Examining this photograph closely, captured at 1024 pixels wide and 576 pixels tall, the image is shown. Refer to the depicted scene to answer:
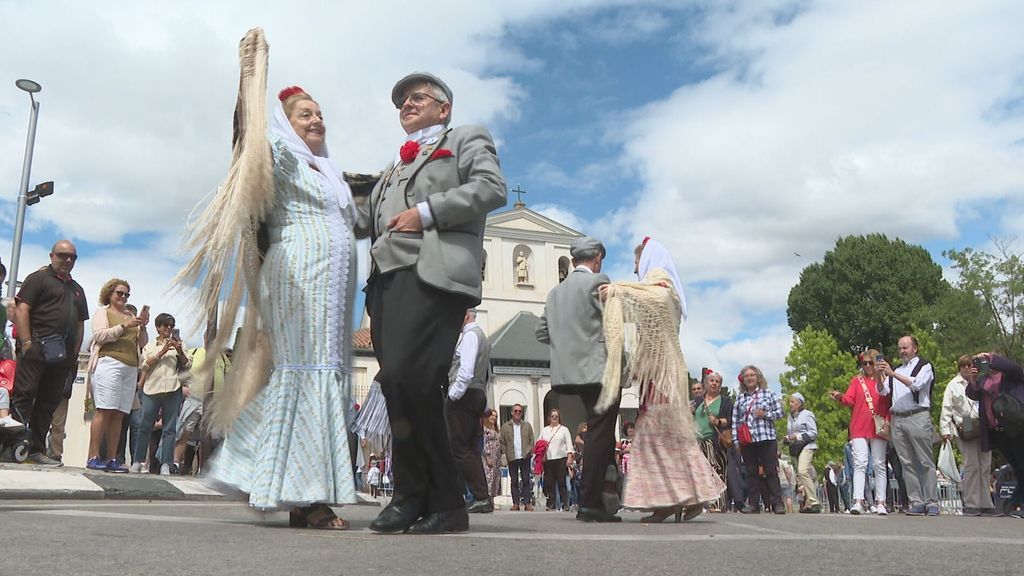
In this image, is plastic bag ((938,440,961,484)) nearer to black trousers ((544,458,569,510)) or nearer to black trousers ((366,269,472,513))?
black trousers ((544,458,569,510))

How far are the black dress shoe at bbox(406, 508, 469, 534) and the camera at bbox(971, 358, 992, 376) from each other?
7.54 m

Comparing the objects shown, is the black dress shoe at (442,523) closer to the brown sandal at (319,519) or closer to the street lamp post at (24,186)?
the brown sandal at (319,519)

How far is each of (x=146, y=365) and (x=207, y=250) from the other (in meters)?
6.34

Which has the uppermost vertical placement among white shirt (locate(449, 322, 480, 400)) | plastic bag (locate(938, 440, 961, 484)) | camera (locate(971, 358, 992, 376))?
camera (locate(971, 358, 992, 376))

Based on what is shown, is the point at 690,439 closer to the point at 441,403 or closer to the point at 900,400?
the point at 441,403

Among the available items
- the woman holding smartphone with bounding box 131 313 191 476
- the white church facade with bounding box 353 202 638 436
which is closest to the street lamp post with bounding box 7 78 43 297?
the woman holding smartphone with bounding box 131 313 191 476

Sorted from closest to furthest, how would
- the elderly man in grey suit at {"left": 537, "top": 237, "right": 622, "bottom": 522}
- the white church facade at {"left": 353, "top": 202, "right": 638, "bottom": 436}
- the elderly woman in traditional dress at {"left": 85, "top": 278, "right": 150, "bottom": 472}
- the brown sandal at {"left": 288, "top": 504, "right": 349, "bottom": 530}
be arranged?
the brown sandal at {"left": 288, "top": 504, "right": 349, "bottom": 530} < the elderly man in grey suit at {"left": 537, "top": 237, "right": 622, "bottom": 522} < the elderly woman in traditional dress at {"left": 85, "top": 278, "right": 150, "bottom": 472} < the white church facade at {"left": 353, "top": 202, "right": 638, "bottom": 436}

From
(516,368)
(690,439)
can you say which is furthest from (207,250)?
(516,368)

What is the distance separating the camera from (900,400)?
10.1 metres

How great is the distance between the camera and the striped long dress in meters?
4.19

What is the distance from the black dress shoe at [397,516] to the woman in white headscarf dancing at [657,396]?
241 cm


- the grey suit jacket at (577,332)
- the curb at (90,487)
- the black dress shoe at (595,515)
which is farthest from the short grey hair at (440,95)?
the black dress shoe at (595,515)

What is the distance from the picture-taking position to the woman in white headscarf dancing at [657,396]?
6.42 metres

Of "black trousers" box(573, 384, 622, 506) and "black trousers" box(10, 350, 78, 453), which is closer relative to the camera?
"black trousers" box(573, 384, 622, 506)
